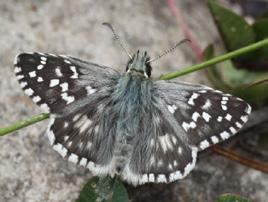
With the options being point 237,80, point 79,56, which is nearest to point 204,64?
point 237,80

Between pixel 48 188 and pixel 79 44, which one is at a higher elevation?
pixel 79 44

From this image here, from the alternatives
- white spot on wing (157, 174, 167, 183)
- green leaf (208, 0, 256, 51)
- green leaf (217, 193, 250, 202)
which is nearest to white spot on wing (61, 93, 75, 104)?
white spot on wing (157, 174, 167, 183)

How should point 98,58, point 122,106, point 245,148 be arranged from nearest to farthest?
point 122,106, point 245,148, point 98,58

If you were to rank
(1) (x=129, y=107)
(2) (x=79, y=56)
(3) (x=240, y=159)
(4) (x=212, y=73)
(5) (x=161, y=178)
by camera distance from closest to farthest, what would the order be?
(5) (x=161, y=178)
(1) (x=129, y=107)
(3) (x=240, y=159)
(4) (x=212, y=73)
(2) (x=79, y=56)

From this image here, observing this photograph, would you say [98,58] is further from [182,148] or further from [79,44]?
[182,148]

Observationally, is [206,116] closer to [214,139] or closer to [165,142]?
[214,139]

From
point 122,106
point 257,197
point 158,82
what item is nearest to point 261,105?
point 257,197
